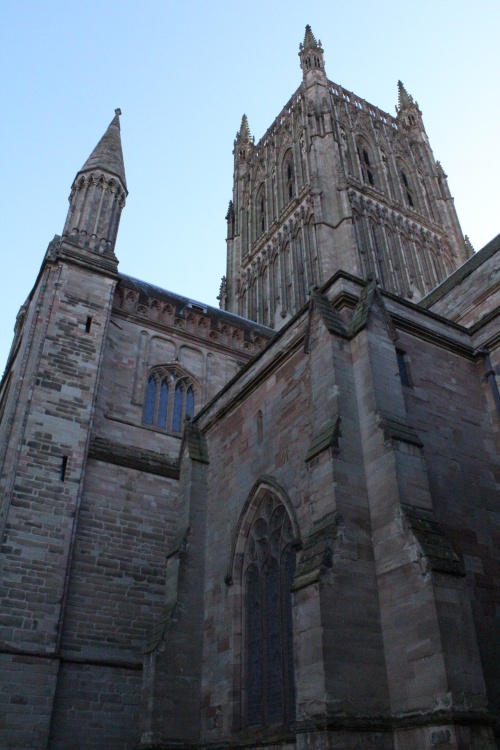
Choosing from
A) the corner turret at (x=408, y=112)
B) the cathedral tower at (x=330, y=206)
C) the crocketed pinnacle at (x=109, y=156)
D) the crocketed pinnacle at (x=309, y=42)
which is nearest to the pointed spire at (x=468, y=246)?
the cathedral tower at (x=330, y=206)

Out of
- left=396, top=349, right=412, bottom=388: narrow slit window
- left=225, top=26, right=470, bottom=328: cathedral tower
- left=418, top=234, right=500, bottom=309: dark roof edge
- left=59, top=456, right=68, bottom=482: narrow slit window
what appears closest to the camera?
left=396, top=349, right=412, bottom=388: narrow slit window

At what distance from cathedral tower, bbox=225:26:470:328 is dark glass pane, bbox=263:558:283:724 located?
22.2 m

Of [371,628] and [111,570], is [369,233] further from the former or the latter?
[371,628]

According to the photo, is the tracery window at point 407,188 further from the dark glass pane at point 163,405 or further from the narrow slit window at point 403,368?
the narrow slit window at point 403,368

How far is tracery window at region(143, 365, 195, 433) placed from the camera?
1911cm

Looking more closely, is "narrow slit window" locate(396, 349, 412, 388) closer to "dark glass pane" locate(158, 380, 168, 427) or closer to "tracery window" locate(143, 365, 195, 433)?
"tracery window" locate(143, 365, 195, 433)

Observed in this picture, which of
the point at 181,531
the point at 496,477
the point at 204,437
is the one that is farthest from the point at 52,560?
the point at 496,477

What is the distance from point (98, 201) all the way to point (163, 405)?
755 cm

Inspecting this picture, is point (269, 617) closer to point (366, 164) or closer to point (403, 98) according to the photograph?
point (366, 164)

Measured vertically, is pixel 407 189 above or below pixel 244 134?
below

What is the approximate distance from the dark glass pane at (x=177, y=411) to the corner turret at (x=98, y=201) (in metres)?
4.84

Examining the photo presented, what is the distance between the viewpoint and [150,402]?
19.2 meters

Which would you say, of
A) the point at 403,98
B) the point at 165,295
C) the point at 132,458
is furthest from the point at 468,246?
the point at 132,458

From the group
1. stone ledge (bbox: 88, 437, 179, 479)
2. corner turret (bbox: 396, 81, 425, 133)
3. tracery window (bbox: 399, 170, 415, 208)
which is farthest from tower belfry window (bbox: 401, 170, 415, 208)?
stone ledge (bbox: 88, 437, 179, 479)
